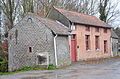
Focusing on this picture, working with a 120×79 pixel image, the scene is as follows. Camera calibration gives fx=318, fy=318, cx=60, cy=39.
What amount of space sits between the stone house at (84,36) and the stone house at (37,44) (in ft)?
11.7

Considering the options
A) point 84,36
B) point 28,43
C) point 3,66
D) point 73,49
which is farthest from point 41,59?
point 84,36

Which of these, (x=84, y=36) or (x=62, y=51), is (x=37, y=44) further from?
(x=84, y=36)

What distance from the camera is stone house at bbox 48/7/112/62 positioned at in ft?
106

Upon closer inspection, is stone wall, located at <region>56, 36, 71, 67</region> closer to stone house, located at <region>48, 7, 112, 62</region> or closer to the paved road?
stone house, located at <region>48, 7, 112, 62</region>

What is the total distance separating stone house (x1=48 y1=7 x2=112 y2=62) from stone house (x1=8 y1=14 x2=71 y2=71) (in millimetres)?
3566

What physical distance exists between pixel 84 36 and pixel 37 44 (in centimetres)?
885

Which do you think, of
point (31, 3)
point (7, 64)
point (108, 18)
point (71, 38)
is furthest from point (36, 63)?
point (108, 18)

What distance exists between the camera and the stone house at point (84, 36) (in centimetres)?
3241

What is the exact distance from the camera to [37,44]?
89.2 ft

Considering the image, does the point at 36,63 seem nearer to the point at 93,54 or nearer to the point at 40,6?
the point at 93,54

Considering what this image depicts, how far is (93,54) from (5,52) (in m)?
10.0

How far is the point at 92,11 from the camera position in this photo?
56281mm

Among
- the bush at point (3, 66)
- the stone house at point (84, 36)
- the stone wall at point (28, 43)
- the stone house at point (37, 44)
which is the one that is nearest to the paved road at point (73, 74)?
the stone house at point (37, 44)

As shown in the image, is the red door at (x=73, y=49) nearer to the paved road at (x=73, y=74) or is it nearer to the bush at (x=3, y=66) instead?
the bush at (x=3, y=66)
